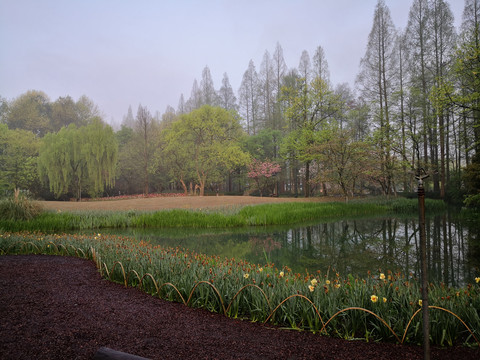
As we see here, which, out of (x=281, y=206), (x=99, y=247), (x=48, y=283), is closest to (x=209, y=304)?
(x=48, y=283)

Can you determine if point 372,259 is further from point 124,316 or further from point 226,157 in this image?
point 226,157

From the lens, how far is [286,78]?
2677 centimetres

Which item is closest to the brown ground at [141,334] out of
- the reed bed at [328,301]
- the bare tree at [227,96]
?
the reed bed at [328,301]

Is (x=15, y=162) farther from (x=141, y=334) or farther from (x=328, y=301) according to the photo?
(x=328, y=301)

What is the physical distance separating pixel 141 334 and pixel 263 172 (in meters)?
21.6

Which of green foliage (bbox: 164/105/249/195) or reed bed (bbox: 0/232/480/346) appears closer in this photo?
reed bed (bbox: 0/232/480/346)

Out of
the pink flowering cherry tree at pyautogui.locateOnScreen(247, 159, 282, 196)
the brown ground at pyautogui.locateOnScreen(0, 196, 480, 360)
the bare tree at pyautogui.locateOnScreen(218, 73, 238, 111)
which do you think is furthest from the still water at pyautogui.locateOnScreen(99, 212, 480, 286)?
the bare tree at pyautogui.locateOnScreen(218, 73, 238, 111)

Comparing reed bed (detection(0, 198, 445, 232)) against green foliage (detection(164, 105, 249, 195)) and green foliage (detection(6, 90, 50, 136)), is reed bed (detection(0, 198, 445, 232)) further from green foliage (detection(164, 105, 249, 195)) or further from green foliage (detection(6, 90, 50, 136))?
green foliage (detection(6, 90, 50, 136))

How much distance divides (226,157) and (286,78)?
1119 cm

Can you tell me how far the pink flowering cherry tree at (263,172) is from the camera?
939 inches

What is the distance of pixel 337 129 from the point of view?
18844mm

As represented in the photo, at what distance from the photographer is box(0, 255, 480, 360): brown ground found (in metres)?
2.01

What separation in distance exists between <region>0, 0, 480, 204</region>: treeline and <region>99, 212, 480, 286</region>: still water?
4.80 metres

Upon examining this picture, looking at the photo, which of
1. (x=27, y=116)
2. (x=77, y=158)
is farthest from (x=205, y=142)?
(x=27, y=116)
